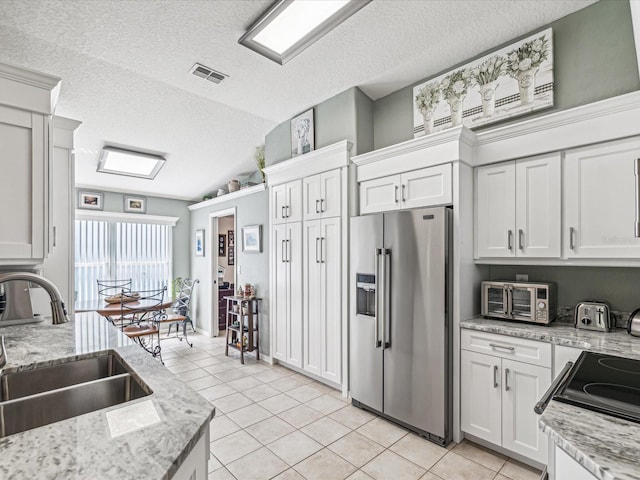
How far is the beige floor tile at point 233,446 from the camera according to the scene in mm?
2370

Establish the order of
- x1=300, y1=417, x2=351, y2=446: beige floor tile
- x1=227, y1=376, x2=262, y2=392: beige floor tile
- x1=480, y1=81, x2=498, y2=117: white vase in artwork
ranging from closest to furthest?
x1=300, y1=417, x2=351, y2=446: beige floor tile, x1=480, y1=81, x2=498, y2=117: white vase in artwork, x1=227, y1=376, x2=262, y2=392: beige floor tile

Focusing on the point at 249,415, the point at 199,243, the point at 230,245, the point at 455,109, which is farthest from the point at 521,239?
the point at 230,245

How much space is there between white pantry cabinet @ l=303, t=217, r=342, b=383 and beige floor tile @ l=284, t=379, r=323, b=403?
0.56ft

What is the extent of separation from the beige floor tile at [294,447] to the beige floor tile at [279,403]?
0.45 meters

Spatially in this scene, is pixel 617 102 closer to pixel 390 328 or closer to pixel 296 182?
pixel 390 328

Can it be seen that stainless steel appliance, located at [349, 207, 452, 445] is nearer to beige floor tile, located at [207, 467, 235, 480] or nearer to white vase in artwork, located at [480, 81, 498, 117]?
white vase in artwork, located at [480, 81, 498, 117]

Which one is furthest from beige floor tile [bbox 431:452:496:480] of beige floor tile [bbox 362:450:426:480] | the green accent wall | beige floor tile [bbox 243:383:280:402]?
the green accent wall

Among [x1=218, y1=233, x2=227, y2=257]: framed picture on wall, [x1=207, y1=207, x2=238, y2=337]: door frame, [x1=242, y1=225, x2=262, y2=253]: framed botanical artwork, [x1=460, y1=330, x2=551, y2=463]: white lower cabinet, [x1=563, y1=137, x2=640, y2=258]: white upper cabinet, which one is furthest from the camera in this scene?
[x1=218, y1=233, x2=227, y2=257]: framed picture on wall

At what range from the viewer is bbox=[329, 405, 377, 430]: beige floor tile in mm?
2809

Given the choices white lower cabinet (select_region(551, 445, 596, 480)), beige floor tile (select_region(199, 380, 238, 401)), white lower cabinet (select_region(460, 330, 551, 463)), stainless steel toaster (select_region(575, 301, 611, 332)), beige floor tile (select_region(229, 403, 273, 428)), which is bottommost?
beige floor tile (select_region(199, 380, 238, 401))

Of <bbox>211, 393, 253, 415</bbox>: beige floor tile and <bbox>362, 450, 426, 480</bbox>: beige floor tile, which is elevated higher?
<bbox>362, 450, 426, 480</bbox>: beige floor tile

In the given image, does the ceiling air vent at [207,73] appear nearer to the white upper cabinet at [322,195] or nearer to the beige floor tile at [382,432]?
the white upper cabinet at [322,195]

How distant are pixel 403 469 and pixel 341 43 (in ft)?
10.6

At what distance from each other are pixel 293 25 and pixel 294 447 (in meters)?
3.19
